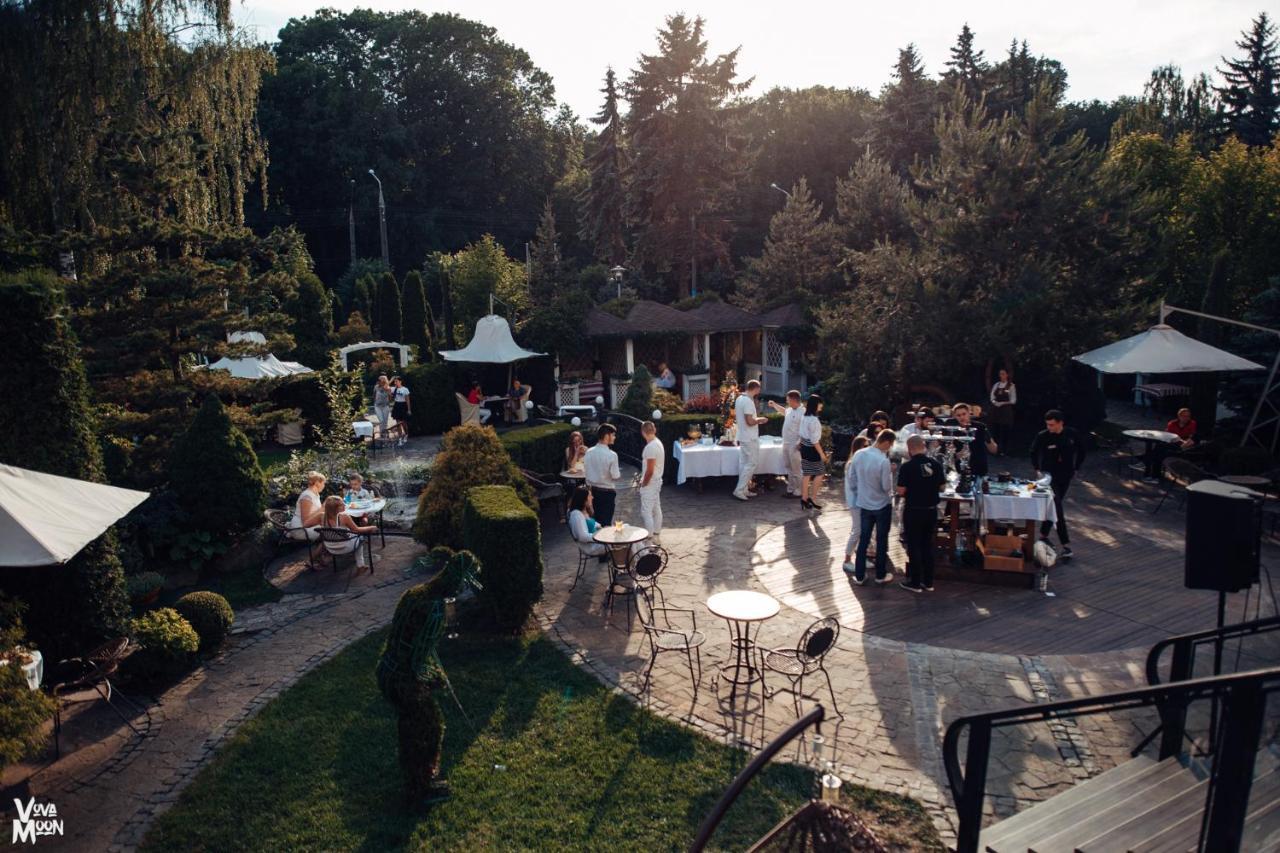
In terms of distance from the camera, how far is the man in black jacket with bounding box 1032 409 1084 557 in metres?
10.4

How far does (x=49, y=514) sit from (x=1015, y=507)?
9.72 m

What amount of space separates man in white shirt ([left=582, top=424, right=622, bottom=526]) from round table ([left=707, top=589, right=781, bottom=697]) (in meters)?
3.37

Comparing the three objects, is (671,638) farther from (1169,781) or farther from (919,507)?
(1169,781)

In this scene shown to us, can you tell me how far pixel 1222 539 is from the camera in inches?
260

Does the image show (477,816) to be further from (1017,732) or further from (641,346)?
(641,346)

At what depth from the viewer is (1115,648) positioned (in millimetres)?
7945

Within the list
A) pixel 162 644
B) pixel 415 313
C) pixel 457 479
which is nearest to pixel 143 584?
pixel 162 644

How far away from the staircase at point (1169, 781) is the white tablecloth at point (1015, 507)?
4060 mm

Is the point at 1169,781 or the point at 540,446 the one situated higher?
the point at 540,446

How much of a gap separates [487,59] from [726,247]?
83.8 feet

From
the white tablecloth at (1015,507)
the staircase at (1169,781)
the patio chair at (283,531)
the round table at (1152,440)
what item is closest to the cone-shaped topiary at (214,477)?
the patio chair at (283,531)

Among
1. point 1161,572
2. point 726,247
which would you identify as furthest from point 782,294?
point 1161,572

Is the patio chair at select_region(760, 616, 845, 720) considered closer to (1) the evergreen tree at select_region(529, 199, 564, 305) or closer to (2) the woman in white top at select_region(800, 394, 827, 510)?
(2) the woman in white top at select_region(800, 394, 827, 510)

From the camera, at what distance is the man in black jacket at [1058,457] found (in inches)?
410
